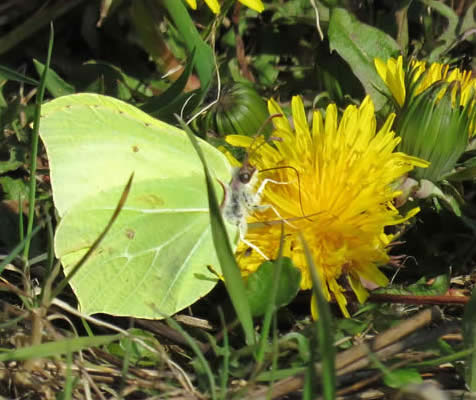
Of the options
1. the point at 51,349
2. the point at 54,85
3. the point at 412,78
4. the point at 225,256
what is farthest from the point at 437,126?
the point at 54,85

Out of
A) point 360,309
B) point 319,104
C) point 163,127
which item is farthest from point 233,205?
point 319,104

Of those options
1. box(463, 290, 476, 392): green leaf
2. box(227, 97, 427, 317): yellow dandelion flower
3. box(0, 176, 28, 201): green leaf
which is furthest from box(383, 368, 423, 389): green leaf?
box(0, 176, 28, 201): green leaf

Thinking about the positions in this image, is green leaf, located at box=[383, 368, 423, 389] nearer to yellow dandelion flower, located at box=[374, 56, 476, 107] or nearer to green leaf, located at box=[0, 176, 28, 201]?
yellow dandelion flower, located at box=[374, 56, 476, 107]

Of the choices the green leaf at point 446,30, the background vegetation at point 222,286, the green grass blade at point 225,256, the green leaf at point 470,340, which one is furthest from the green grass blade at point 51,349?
the green leaf at point 446,30

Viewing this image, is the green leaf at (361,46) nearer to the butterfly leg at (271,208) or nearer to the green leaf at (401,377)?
the butterfly leg at (271,208)

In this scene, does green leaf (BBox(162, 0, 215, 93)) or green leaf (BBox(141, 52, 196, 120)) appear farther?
green leaf (BBox(141, 52, 196, 120))

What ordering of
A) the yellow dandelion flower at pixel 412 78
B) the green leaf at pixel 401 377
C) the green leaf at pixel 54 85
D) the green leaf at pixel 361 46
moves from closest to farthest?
1. the green leaf at pixel 401 377
2. the yellow dandelion flower at pixel 412 78
3. the green leaf at pixel 361 46
4. the green leaf at pixel 54 85
